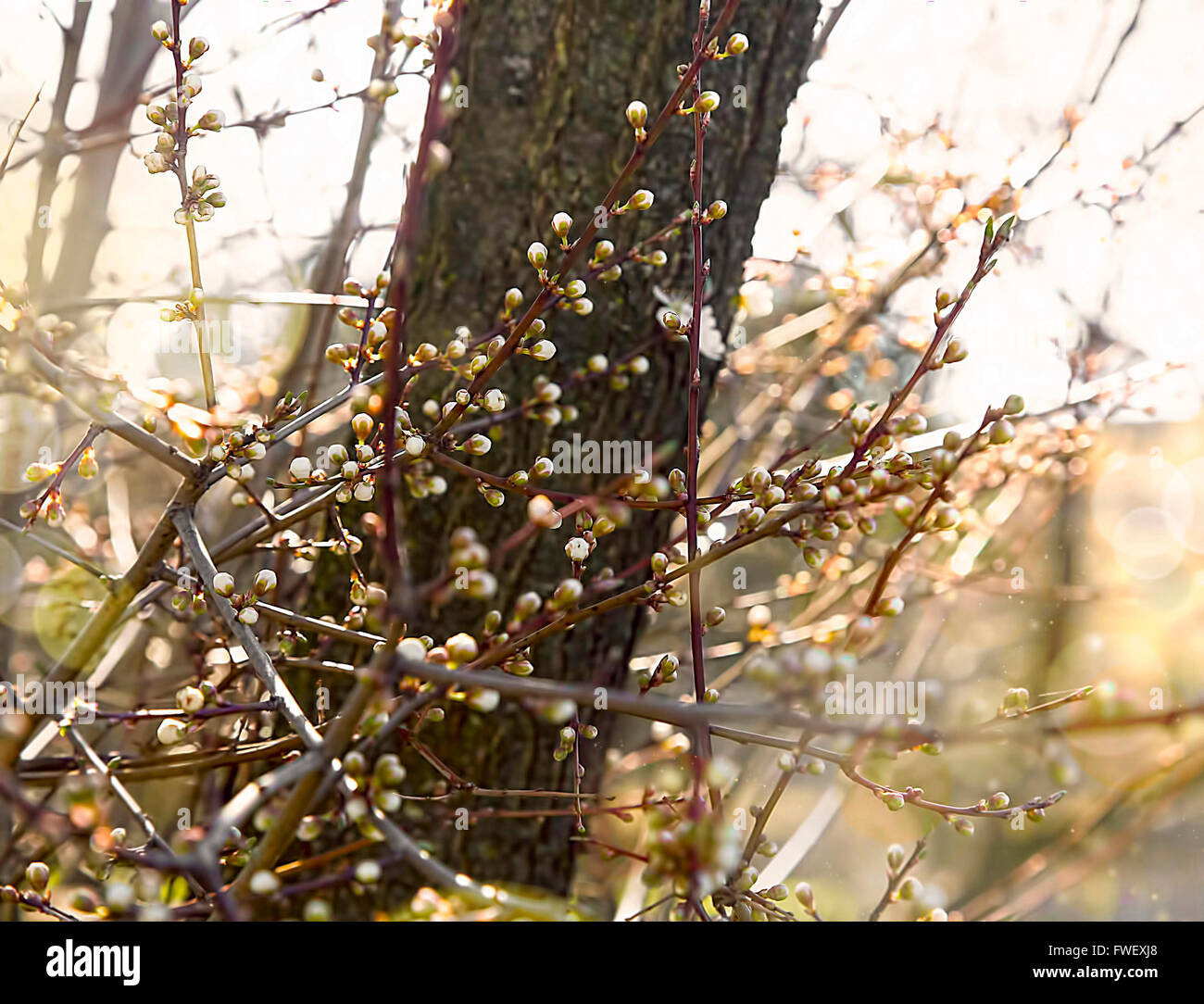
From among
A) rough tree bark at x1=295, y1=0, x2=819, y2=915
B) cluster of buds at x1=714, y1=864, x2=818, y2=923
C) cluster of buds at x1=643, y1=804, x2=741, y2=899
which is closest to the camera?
cluster of buds at x1=643, y1=804, x2=741, y2=899

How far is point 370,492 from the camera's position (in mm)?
570

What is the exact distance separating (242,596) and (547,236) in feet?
1.70

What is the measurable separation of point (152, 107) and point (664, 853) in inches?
24.0

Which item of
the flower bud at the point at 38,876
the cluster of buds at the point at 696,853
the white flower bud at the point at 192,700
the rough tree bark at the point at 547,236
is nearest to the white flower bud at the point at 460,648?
the cluster of buds at the point at 696,853

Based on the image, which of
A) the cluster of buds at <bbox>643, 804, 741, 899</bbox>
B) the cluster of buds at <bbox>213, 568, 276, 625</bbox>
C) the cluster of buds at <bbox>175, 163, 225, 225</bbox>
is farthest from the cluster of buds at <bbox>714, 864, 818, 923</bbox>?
the cluster of buds at <bbox>175, 163, 225, 225</bbox>

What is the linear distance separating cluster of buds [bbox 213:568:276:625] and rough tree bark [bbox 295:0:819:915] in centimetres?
31

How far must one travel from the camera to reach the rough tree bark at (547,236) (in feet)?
2.79

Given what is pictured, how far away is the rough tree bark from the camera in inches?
33.4

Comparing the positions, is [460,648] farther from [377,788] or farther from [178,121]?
[178,121]

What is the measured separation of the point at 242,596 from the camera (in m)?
0.55

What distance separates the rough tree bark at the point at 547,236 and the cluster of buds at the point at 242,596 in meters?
0.31

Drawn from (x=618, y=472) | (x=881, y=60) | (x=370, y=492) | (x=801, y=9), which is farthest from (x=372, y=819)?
(x=881, y=60)

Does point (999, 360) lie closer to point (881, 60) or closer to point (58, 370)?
point (881, 60)

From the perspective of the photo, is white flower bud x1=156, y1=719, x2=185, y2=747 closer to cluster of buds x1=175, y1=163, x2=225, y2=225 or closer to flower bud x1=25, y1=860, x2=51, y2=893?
flower bud x1=25, y1=860, x2=51, y2=893
